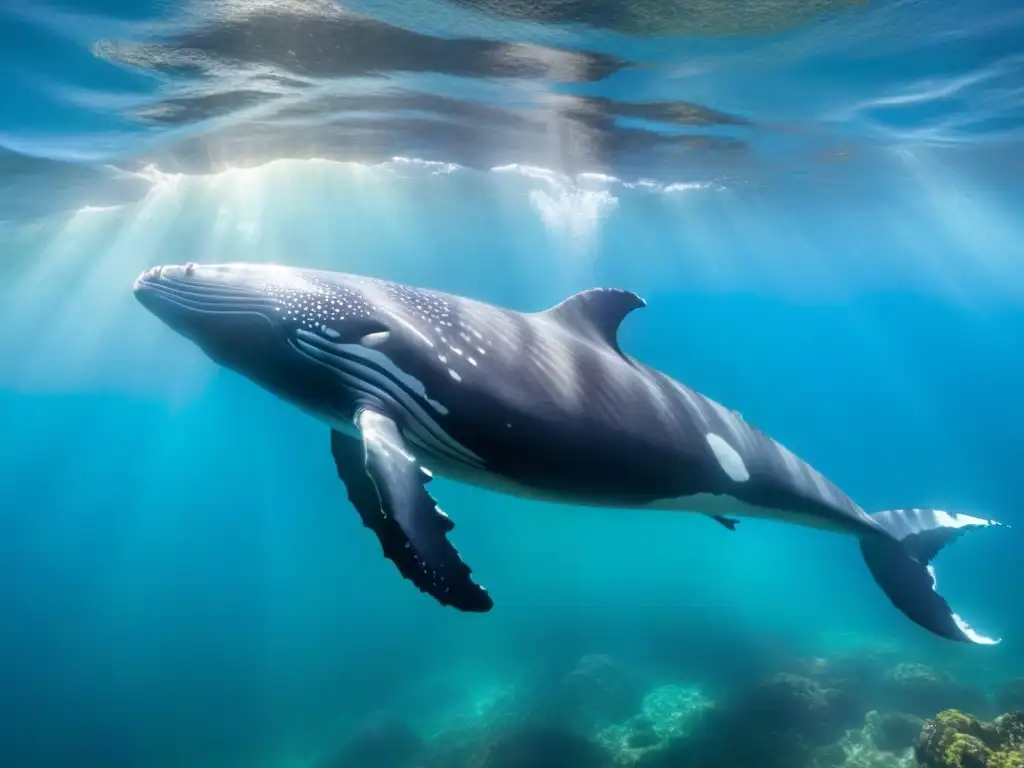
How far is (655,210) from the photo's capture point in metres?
38.7

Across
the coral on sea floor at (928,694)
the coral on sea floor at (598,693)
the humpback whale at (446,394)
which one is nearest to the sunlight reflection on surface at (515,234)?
the coral on sea floor at (928,694)

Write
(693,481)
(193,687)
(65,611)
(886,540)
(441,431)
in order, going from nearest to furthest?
1. (441,431)
2. (693,481)
3. (886,540)
4. (193,687)
5. (65,611)

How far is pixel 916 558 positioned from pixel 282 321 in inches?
270

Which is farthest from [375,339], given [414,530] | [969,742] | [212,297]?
[969,742]

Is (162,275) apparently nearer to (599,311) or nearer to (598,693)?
(599,311)

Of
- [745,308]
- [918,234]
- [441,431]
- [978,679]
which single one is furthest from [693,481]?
[745,308]

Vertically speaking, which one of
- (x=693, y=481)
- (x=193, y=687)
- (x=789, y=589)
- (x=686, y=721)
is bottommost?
(x=789, y=589)

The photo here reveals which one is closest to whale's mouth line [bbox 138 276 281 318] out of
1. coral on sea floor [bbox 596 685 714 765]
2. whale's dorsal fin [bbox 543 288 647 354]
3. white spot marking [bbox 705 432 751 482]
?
whale's dorsal fin [bbox 543 288 647 354]

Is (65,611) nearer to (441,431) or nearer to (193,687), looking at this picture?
(193,687)

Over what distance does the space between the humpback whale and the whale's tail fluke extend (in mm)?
2640

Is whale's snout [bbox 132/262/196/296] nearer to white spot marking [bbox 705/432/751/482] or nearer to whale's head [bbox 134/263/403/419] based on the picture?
whale's head [bbox 134/263/403/419]

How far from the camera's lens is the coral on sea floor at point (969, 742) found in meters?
9.81

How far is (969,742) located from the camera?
10.1 m

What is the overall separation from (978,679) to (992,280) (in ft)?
205
